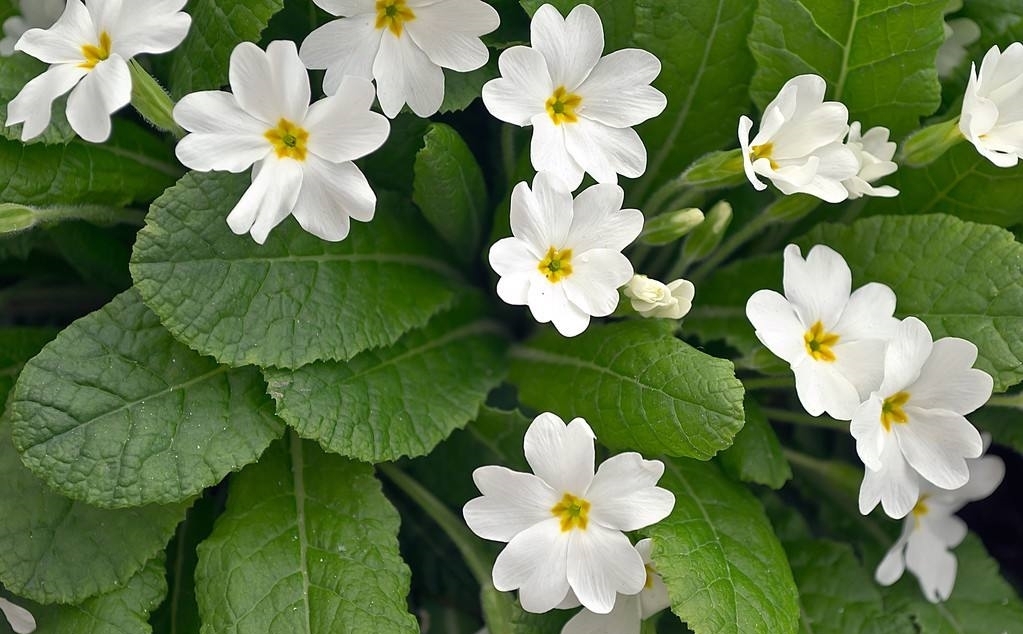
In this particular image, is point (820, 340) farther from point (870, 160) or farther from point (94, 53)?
point (94, 53)

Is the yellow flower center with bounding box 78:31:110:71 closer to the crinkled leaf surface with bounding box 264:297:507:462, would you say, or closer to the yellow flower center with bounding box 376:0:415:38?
the yellow flower center with bounding box 376:0:415:38

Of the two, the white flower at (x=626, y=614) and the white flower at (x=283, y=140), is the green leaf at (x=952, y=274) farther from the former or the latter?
the white flower at (x=283, y=140)

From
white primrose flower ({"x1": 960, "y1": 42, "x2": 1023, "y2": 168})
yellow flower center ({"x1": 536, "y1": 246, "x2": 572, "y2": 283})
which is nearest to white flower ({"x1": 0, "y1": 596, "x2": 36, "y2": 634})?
yellow flower center ({"x1": 536, "y1": 246, "x2": 572, "y2": 283})

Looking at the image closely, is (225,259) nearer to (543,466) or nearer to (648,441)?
(543,466)

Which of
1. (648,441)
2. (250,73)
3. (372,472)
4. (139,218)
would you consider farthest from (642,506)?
(139,218)

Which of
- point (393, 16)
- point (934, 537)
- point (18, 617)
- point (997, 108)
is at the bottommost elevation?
point (934, 537)

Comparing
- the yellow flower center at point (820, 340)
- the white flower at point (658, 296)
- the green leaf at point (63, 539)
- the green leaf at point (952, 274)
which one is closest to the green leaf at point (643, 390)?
the white flower at point (658, 296)

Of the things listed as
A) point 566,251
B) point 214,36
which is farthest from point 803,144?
point 214,36
